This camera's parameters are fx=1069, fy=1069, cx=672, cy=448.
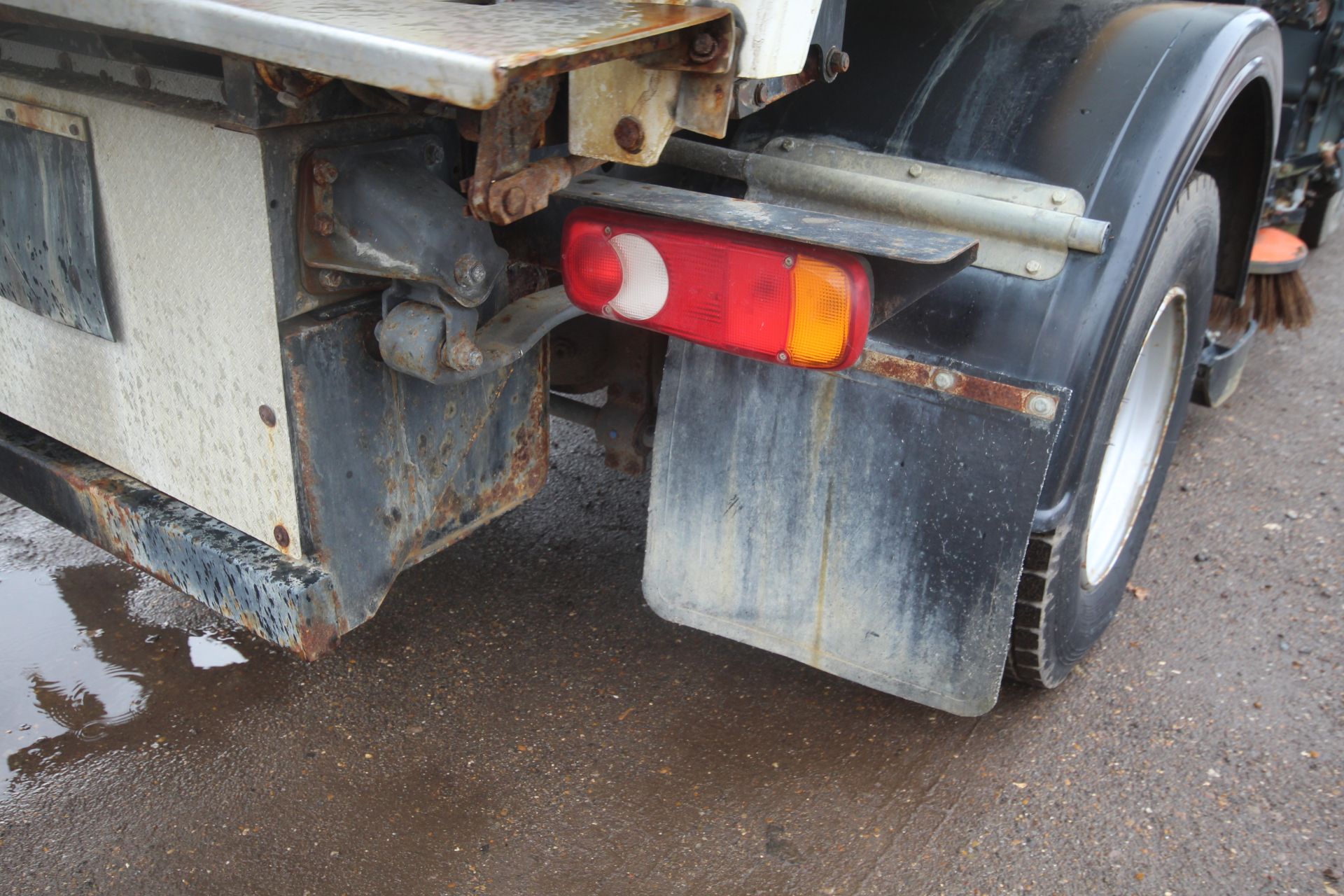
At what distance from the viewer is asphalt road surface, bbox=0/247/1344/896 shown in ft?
5.39

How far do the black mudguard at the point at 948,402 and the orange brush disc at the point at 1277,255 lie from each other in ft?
5.06

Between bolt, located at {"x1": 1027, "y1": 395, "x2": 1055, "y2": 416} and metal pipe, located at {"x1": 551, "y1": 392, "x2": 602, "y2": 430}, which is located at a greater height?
bolt, located at {"x1": 1027, "y1": 395, "x2": 1055, "y2": 416}

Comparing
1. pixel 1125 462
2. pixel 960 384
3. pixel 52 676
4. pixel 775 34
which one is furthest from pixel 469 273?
pixel 1125 462

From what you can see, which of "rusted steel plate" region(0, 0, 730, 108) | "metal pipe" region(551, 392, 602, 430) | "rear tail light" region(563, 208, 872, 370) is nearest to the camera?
"rusted steel plate" region(0, 0, 730, 108)

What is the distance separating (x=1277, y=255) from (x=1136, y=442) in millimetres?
1237

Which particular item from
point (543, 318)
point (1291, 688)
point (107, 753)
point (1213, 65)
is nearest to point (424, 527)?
point (543, 318)

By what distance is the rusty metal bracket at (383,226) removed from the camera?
3.95 feet

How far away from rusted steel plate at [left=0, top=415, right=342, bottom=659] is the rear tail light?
52 cm

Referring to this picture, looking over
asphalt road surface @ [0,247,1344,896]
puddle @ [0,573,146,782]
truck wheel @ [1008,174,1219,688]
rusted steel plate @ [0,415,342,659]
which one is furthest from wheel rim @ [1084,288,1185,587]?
puddle @ [0,573,146,782]

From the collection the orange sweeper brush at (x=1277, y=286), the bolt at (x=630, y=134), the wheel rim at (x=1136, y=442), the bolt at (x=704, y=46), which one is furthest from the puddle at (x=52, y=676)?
the orange sweeper brush at (x=1277, y=286)

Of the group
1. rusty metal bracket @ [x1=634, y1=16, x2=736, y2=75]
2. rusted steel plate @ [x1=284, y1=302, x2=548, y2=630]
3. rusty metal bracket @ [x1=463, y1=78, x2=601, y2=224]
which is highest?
rusty metal bracket @ [x1=634, y1=16, x2=736, y2=75]

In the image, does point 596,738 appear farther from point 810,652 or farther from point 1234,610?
point 1234,610

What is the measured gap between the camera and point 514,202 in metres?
1.11

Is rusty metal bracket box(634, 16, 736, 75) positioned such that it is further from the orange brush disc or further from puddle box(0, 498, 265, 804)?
the orange brush disc
